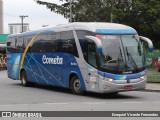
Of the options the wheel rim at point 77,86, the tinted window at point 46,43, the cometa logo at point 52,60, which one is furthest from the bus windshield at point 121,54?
the tinted window at point 46,43

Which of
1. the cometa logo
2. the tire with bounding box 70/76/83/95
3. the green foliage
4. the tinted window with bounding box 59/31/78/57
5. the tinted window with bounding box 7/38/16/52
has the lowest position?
the tire with bounding box 70/76/83/95

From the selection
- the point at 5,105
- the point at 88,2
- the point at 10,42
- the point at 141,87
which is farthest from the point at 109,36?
the point at 88,2

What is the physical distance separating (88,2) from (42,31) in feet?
94.9

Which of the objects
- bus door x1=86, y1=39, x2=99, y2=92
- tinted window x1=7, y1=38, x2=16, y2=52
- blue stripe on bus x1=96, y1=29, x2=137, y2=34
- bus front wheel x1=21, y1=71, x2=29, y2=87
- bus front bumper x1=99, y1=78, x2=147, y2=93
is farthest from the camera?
tinted window x1=7, y1=38, x2=16, y2=52

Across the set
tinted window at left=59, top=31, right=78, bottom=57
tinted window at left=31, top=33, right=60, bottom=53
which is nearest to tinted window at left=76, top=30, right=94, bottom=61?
tinted window at left=59, top=31, right=78, bottom=57

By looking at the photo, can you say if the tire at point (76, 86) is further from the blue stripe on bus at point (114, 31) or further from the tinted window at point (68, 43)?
the blue stripe on bus at point (114, 31)

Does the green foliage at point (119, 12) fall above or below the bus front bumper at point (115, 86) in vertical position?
above

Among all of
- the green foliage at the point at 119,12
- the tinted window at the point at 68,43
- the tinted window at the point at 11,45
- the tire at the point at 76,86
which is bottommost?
the tire at the point at 76,86

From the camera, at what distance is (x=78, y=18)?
2064 inches

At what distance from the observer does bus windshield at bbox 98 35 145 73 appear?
18.2 meters

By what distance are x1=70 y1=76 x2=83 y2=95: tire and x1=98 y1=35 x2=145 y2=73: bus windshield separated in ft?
6.74

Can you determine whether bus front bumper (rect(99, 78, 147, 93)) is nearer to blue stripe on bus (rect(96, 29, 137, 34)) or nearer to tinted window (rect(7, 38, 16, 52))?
blue stripe on bus (rect(96, 29, 137, 34))

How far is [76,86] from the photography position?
65.9ft

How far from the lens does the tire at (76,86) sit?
65.0 feet
